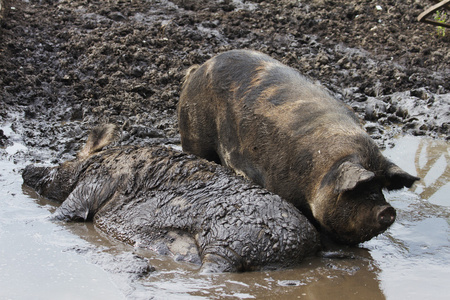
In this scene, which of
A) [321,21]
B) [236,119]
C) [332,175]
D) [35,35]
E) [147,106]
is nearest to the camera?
[332,175]

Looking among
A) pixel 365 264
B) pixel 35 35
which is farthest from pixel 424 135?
pixel 35 35

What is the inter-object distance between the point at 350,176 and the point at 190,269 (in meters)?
1.42

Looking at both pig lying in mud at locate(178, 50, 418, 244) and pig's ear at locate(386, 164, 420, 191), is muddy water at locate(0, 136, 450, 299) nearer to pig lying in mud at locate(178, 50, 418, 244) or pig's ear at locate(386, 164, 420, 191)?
pig lying in mud at locate(178, 50, 418, 244)

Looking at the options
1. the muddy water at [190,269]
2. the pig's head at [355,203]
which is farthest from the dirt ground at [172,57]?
the pig's head at [355,203]

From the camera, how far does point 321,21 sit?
1082cm

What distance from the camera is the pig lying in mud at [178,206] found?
4617 millimetres

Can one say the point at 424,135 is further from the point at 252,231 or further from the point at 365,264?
the point at 252,231

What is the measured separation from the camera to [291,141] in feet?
18.2

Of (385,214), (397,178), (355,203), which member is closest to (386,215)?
(385,214)

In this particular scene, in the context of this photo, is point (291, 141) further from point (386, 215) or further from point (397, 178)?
point (386, 215)

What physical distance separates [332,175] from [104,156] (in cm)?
250

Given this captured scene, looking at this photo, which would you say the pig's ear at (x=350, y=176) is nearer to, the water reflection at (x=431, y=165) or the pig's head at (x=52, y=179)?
the water reflection at (x=431, y=165)

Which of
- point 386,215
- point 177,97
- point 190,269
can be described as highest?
point 177,97

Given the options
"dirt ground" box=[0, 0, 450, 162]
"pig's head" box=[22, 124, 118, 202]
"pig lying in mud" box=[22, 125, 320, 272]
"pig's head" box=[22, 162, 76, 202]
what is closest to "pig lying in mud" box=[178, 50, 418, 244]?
"pig lying in mud" box=[22, 125, 320, 272]
